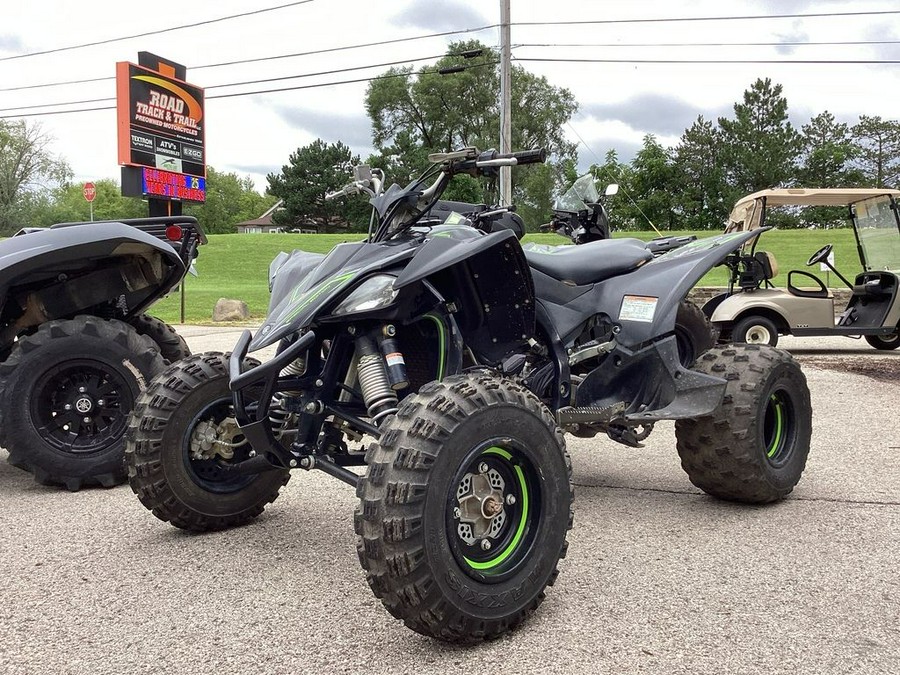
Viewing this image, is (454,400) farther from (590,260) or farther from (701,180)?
(701,180)

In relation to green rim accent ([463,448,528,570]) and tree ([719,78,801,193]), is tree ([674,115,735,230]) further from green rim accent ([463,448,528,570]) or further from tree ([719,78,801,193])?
green rim accent ([463,448,528,570])

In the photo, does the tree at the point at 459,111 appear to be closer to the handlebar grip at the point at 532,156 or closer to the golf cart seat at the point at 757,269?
the golf cart seat at the point at 757,269

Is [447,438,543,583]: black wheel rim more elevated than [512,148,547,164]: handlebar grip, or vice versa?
[512,148,547,164]: handlebar grip

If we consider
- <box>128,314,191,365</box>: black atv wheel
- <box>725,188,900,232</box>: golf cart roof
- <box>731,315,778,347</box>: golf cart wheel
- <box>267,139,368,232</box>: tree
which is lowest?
<box>731,315,778,347</box>: golf cart wheel

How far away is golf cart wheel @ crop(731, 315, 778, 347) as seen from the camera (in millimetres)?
10656

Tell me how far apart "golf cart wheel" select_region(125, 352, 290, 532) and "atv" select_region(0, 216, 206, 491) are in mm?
1237

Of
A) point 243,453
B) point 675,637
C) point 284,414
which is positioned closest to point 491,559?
point 675,637

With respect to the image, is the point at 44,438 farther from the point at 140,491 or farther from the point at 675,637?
the point at 675,637

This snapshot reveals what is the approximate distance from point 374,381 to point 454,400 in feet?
1.33

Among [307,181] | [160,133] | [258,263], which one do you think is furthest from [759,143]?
[160,133]

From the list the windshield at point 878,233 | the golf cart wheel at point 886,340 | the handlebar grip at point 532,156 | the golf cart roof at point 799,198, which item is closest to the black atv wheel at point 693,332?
the handlebar grip at point 532,156

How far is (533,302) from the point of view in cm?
327

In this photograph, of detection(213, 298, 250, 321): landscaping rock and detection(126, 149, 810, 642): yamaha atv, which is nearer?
detection(126, 149, 810, 642): yamaha atv

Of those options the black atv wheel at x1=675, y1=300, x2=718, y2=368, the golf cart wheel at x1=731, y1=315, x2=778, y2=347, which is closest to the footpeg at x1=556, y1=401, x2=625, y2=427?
the black atv wheel at x1=675, y1=300, x2=718, y2=368
